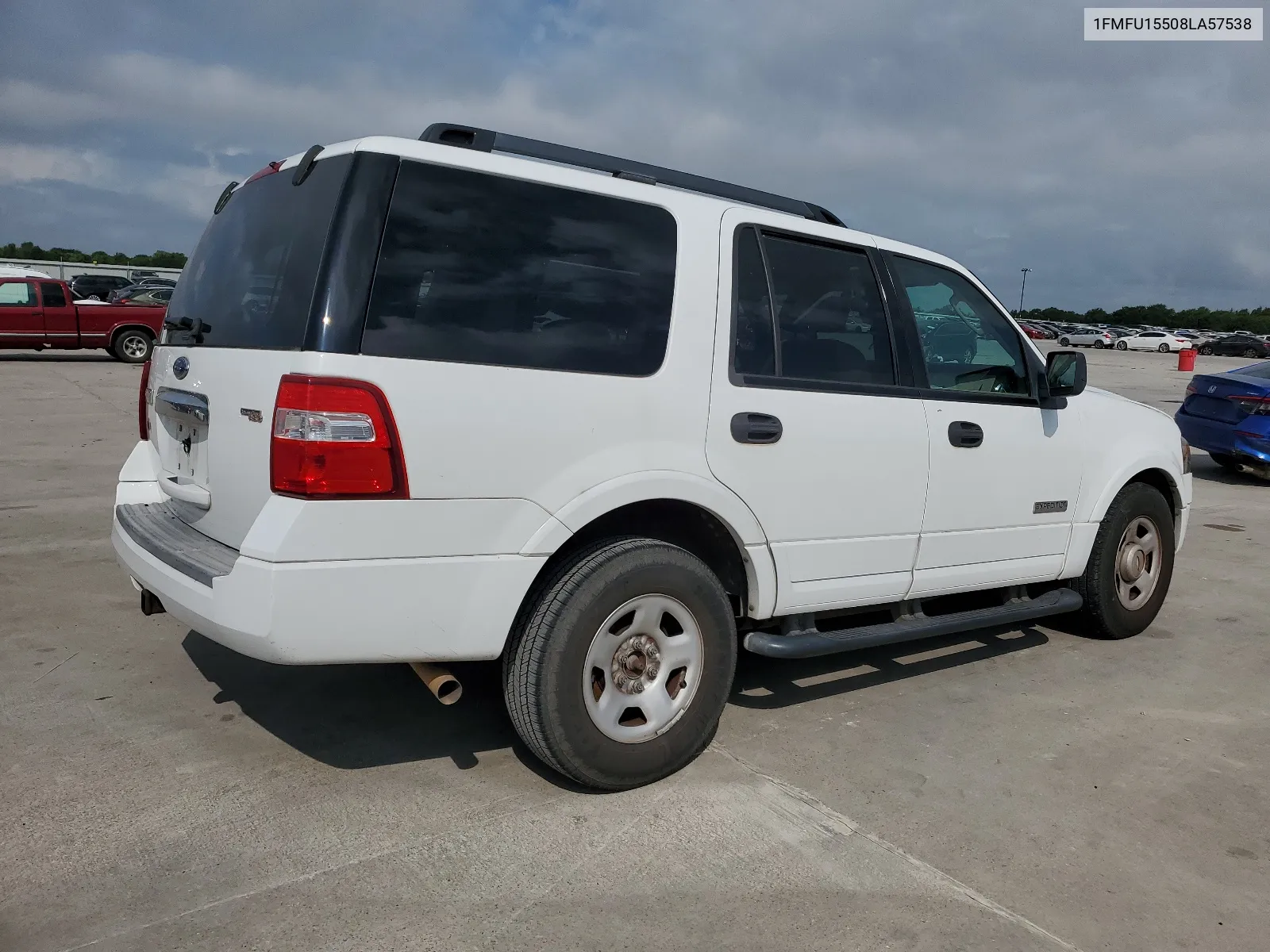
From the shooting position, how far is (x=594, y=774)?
3.28m

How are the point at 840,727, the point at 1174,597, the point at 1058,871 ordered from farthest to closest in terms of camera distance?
the point at 1174,597 → the point at 840,727 → the point at 1058,871

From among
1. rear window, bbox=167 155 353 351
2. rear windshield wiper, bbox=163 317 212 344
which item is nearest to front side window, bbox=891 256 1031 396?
rear window, bbox=167 155 353 351

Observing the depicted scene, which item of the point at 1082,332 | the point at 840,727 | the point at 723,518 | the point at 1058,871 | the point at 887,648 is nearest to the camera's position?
the point at 1058,871

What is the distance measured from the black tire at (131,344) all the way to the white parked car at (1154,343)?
55.7 meters

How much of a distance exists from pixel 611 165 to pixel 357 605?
1.83 meters

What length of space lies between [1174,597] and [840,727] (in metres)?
3.51

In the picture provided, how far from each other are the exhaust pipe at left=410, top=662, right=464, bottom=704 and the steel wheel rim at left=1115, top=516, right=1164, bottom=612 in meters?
3.70

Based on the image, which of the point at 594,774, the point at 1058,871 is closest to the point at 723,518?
the point at 594,774

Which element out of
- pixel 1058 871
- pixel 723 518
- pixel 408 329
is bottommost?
→ pixel 1058 871

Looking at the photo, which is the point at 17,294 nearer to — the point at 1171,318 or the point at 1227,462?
the point at 1227,462

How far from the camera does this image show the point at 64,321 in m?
20.0

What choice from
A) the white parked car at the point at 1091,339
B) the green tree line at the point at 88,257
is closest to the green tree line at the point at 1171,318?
the white parked car at the point at 1091,339

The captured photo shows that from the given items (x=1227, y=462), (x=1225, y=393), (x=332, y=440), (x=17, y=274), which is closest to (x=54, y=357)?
(x=17, y=274)

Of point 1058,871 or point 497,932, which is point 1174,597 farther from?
point 497,932
